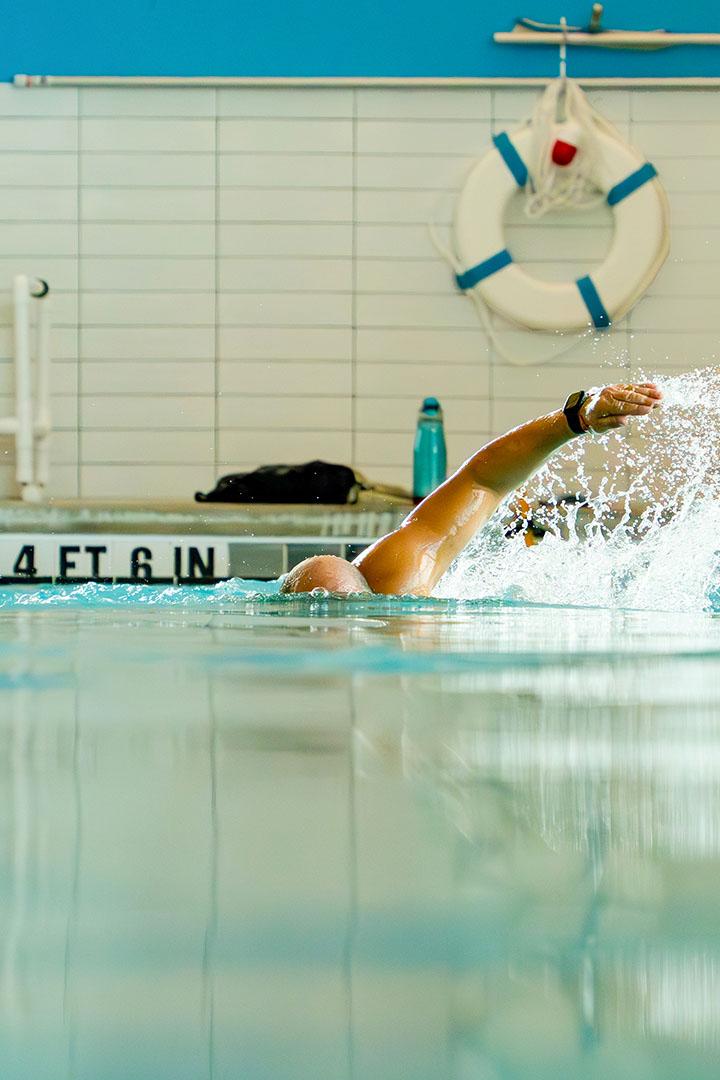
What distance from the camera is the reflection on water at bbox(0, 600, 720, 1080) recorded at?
0.78ft

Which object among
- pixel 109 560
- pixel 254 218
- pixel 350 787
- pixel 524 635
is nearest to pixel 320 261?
pixel 254 218

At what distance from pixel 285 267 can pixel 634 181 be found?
5.07 ft

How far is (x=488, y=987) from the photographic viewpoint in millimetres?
267

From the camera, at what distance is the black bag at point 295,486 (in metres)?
4.27

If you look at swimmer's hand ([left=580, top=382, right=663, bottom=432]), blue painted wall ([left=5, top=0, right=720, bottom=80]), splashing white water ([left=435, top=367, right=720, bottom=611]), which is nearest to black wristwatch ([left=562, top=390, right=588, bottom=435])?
swimmer's hand ([left=580, top=382, right=663, bottom=432])

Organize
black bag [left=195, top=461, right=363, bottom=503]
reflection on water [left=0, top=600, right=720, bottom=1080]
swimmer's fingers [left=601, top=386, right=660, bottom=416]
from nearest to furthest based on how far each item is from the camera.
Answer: reflection on water [left=0, top=600, right=720, bottom=1080] → swimmer's fingers [left=601, top=386, right=660, bottom=416] → black bag [left=195, top=461, right=363, bottom=503]

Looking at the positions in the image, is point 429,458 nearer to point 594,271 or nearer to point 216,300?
point 594,271

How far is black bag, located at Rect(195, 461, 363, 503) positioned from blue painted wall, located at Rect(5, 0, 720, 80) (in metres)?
1.90

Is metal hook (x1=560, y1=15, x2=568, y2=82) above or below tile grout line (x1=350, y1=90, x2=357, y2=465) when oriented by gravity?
above

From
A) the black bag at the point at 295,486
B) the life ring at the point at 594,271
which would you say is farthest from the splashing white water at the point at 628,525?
the black bag at the point at 295,486

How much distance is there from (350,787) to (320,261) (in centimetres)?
476

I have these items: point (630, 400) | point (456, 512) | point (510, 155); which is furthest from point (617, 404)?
point (510, 155)

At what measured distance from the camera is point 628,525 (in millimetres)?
4312

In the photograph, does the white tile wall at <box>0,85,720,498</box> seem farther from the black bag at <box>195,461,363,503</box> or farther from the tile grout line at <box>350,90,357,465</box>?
the black bag at <box>195,461,363,503</box>
